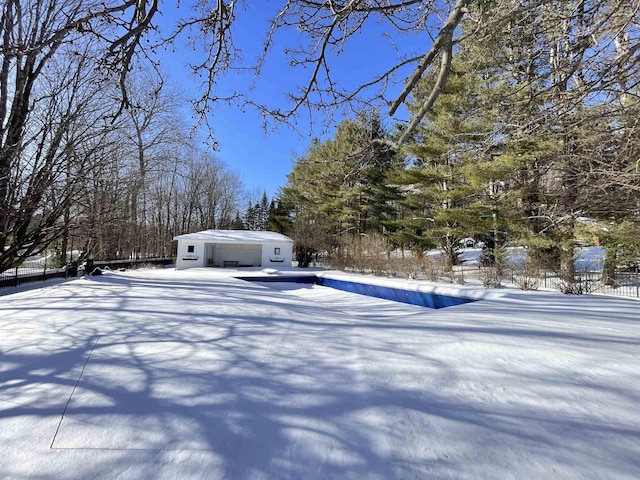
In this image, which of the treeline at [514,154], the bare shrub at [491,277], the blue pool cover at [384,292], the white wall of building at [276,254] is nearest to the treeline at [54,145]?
the treeline at [514,154]

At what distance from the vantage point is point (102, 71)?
2867 mm

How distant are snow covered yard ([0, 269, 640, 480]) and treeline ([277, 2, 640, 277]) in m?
2.34

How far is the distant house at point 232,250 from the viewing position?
21.0m

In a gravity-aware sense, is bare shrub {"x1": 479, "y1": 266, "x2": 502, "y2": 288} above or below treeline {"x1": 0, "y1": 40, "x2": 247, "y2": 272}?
below

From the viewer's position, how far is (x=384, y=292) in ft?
40.2

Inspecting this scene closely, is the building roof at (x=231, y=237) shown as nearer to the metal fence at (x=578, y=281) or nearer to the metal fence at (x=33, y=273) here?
the metal fence at (x=33, y=273)

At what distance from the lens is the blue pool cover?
10.0 m

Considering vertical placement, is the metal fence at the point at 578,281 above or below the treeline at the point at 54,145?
below

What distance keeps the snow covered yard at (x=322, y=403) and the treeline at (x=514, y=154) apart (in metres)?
2.34

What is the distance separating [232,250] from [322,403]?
23.5 metres

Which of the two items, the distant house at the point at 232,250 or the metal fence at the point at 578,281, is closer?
the metal fence at the point at 578,281

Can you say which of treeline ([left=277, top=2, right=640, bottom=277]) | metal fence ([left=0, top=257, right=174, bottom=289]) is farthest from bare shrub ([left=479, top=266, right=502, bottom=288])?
metal fence ([left=0, top=257, right=174, bottom=289])

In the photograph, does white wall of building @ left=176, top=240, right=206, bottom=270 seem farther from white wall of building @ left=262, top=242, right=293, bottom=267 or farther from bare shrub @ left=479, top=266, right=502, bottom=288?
bare shrub @ left=479, top=266, right=502, bottom=288

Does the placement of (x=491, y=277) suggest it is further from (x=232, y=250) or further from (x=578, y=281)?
(x=232, y=250)
